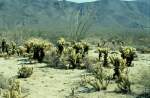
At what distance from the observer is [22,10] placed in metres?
176

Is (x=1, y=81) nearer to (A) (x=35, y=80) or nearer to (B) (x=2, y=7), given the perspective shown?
(A) (x=35, y=80)

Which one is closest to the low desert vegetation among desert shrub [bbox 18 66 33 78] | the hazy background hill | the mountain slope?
desert shrub [bbox 18 66 33 78]

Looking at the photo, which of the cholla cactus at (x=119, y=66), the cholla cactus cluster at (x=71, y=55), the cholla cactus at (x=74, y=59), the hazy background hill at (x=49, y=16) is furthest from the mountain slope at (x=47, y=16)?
the cholla cactus at (x=119, y=66)

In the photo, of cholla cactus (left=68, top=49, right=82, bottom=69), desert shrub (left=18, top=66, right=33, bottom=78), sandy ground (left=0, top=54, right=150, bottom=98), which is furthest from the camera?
cholla cactus (left=68, top=49, right=82, bottom=69)

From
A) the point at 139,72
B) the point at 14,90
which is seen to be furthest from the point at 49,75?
the point at 14,90

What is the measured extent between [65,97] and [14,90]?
2065 mm

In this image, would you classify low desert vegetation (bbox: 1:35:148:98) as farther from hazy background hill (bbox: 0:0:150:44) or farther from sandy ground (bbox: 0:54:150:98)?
hazy background hill (bbox: 0:0:150:44)

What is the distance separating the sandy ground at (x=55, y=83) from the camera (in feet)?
47.4

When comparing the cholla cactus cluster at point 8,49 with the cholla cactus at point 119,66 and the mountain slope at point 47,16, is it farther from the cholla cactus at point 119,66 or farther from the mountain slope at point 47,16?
the mountain slope at point 47,16

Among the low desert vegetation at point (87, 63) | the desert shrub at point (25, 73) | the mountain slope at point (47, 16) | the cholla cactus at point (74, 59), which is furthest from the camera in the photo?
the mountain slope at point (47, 16)

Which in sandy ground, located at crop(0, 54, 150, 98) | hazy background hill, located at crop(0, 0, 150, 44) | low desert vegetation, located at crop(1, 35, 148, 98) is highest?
hazy background hill, located at crop(0, 0, 150, 44)

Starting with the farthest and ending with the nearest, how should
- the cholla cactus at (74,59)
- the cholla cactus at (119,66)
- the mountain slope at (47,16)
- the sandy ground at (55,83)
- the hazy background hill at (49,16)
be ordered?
the mountain slope at (47,16) → the hazy background hill at (49,16) → the cholla cactus at (74,59) → the cholla cactus at (119,66) → the sandy ground at (55,83)

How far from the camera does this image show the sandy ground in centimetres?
1446

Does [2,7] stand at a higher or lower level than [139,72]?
higher
